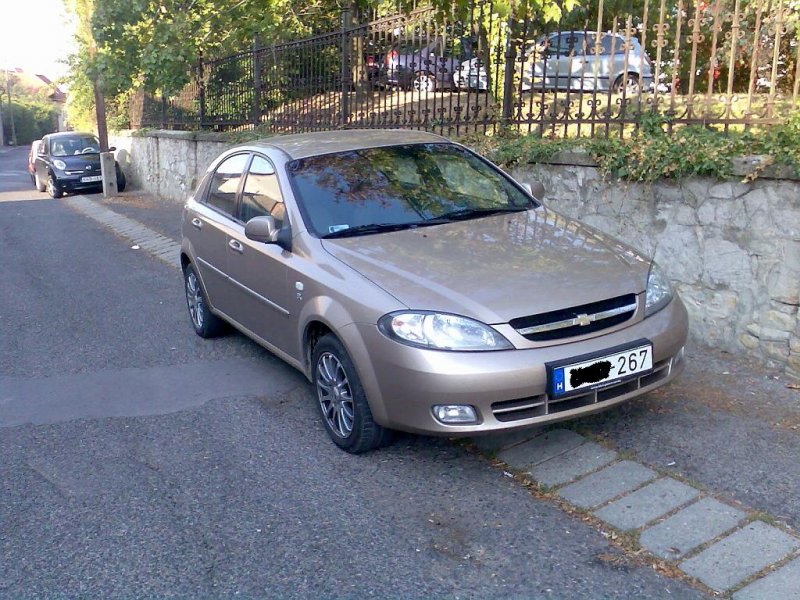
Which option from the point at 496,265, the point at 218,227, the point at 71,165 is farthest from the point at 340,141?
the point at 71,165

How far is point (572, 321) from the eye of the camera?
12.8 ft

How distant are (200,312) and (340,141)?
2032 millimetres

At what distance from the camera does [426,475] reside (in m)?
4.14

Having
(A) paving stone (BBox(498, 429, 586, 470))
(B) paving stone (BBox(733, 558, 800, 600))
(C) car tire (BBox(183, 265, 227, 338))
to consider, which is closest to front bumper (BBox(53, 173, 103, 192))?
(C) car tire (BBox(183, 265, 227, 338))

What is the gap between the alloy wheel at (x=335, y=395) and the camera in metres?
4.34

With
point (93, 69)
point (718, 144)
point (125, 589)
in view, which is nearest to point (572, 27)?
point (718, 144)

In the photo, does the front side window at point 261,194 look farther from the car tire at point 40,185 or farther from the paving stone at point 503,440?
the car tire at point 40,185

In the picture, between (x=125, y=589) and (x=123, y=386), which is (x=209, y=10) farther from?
(x=125, y=589)

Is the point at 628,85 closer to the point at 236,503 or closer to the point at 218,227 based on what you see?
the point at 218,227

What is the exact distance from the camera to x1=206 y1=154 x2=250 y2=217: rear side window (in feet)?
19.3

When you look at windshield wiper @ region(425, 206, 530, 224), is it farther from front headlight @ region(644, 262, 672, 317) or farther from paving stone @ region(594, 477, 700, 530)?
paving stone @ region(594, 477, 700, 530)

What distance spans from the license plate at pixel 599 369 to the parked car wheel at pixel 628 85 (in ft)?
10.1

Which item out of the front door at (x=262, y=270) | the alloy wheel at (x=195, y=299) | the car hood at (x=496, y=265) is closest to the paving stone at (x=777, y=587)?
the car hood at (x=496, y=265)

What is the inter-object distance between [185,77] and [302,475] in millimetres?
13370
